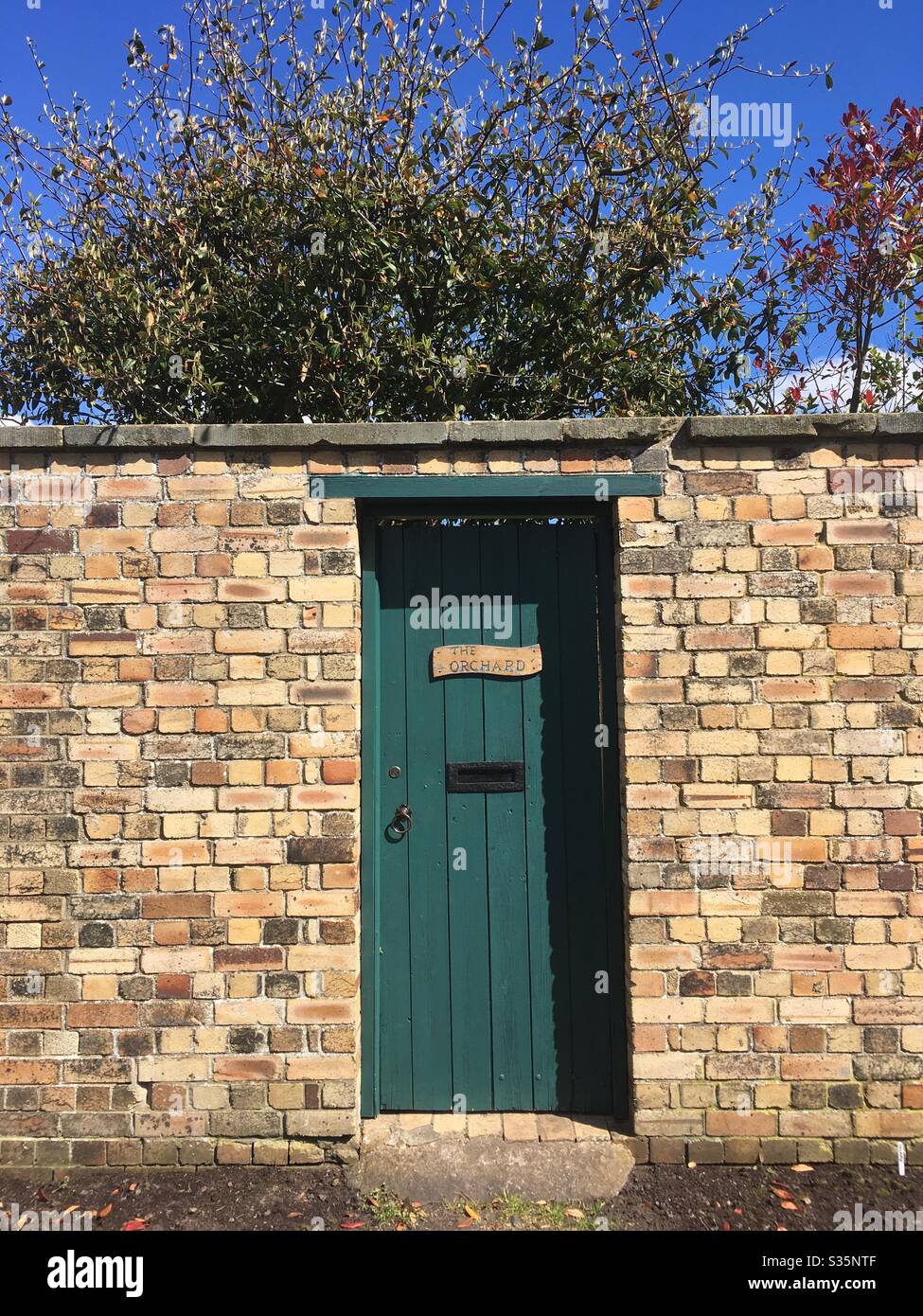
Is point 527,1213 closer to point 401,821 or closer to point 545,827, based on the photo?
point 545,827

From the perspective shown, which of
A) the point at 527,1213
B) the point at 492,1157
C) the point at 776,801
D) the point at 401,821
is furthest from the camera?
the point at 401,821

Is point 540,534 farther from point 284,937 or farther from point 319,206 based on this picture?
point 319,206

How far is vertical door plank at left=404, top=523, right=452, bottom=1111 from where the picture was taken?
3.16 meters

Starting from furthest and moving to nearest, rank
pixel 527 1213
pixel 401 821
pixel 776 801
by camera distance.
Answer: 1. pixel 401 821
2. pixel 776 801
3. pixel 527 1213

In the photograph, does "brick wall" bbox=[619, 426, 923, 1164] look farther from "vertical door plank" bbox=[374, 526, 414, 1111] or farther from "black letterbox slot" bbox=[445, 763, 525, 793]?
"vertical door plank" bbox=[374, 526, 414, 1111]

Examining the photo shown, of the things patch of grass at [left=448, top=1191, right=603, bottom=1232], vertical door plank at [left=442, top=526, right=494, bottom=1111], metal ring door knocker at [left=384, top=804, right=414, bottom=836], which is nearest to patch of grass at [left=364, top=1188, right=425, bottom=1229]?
patch of grass at [left=448, top=1191, right=603, bottom=1232]

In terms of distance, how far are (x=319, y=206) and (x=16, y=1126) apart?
211 inches

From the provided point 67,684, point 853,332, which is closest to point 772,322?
point 853,332

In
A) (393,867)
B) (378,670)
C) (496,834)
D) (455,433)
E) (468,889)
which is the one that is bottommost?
(468,889)

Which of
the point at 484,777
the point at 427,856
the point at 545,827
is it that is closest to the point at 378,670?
the point at 484,777

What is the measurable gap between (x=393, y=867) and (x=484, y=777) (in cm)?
56

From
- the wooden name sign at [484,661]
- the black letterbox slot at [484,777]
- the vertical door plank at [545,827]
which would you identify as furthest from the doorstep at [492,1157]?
the wooden name sign at [484,661]

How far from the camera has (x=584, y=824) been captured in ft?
10.6

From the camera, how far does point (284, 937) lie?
119 inches
